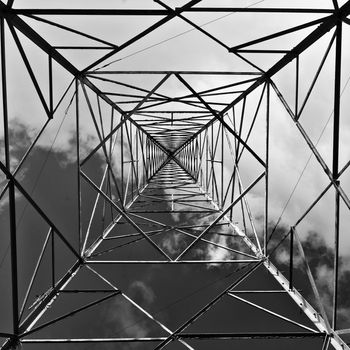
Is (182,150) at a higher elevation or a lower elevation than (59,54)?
higher

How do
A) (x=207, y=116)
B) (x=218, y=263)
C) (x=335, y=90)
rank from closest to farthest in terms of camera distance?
Result: (x=335, y=90) < (x=218, y=263) < (x=207, y=116)

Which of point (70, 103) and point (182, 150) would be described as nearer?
point (70, 103)

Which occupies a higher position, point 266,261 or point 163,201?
point 163,201

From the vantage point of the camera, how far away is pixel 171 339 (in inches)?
237

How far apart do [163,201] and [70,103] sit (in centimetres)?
676

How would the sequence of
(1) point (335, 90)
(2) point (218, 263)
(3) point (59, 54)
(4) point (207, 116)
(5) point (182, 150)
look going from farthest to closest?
(5) point (182, 150)
(4) point (207, 116)
(2) point (218, 263)
(3) point (59, 54)
(1) point (335, 90)

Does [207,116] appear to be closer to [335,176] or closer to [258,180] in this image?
[258,180]

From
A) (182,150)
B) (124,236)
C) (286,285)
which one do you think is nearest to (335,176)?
(286,285)

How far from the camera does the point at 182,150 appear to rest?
25.6 meters

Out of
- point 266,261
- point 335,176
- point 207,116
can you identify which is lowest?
point 266,261

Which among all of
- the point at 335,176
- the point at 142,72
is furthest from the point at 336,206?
the point at 142,72

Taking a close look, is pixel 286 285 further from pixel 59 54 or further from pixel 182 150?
pixel 182 150

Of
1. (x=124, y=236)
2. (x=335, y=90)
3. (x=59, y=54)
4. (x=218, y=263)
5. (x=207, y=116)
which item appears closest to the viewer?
(x=335, y=90)

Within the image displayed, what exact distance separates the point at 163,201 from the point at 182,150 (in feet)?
37.4
